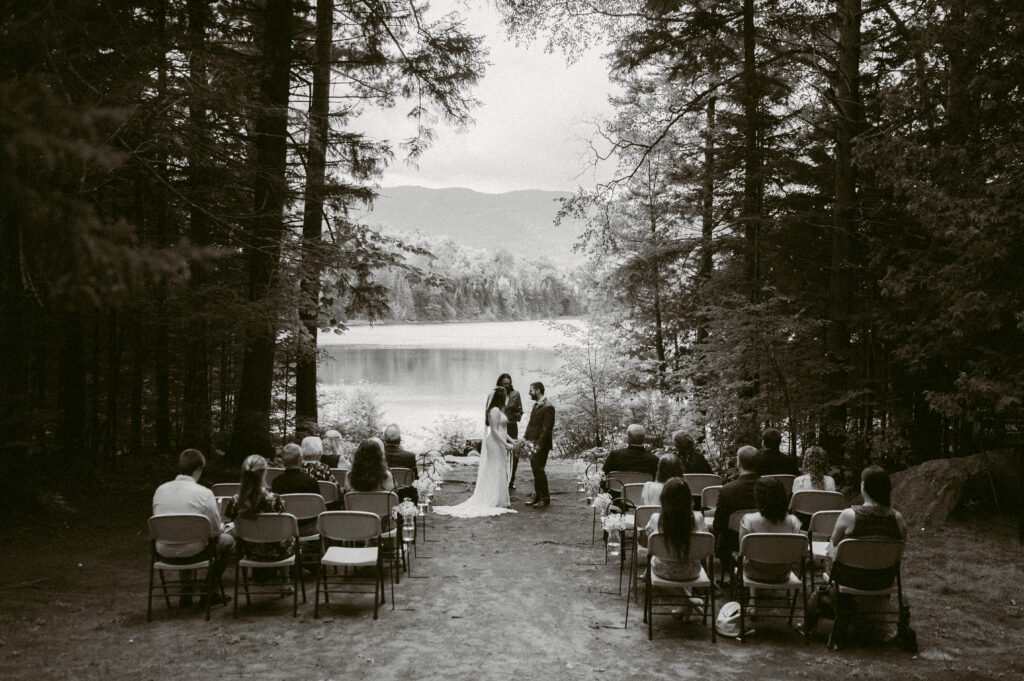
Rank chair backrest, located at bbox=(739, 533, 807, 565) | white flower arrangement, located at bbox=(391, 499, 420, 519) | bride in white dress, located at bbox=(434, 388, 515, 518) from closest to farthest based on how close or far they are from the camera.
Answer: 1. chair backrest, located at bbox=(739, 533, 807, 565)
2. white flower arrangement, located at bbox=(391, 499, 420, 519)
3. bride in white dress, located at bbox=(434, 388, 515, 518)

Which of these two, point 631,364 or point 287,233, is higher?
point 287,233

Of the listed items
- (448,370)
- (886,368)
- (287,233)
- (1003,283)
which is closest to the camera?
(1003,283)

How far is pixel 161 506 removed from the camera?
5867mm

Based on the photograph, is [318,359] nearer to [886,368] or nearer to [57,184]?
[57,184]

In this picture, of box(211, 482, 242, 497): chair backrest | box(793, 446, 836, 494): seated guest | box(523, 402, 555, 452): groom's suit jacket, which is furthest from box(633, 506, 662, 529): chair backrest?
box(523, 402, 555, 452): groom's suit jacket

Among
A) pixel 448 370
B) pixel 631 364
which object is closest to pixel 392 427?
pixel 631 364

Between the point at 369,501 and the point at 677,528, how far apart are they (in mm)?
2881

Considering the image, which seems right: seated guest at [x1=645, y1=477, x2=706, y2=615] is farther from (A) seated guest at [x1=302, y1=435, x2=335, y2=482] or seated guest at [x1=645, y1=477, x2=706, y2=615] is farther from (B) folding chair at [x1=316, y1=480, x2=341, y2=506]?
(A) seated guest at [x1=302, y1=435, x2=335, y2=482]

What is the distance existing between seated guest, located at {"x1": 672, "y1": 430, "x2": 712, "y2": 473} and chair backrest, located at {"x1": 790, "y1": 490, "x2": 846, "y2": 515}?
4.65ft

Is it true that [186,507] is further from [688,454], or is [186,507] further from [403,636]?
[688,454]

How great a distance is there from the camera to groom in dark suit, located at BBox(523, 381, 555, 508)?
1091cm

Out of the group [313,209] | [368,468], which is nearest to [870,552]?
[368,468]

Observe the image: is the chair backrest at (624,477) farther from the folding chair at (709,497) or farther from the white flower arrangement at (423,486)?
the white flower arrangement at (423,486)

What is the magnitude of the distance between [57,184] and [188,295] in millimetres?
4505
